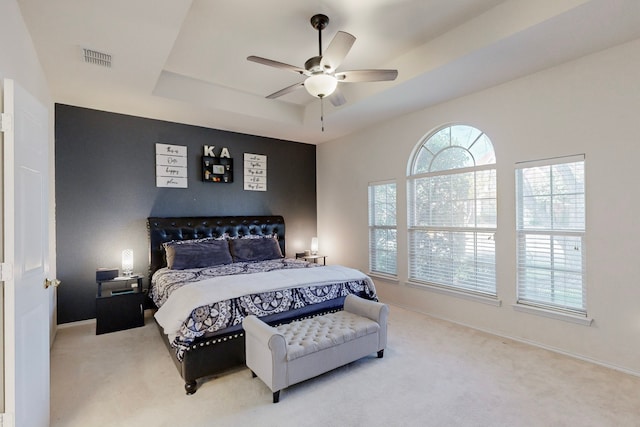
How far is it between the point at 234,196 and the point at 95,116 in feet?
7.15

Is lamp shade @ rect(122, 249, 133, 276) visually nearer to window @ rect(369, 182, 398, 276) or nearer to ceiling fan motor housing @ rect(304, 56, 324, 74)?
ceiling fan motor housing @ rect(304, 56, 324, 74)

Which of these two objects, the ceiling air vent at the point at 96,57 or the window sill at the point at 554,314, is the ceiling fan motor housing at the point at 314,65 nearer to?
the ceiling air vent at the point at 96,57

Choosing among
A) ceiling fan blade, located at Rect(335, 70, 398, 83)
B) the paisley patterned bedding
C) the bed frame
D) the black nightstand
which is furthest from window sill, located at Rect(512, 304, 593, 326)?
the black nightstand

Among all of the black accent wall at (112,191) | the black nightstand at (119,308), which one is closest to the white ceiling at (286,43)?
the black accent wall at (112,191)

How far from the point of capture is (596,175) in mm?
2977

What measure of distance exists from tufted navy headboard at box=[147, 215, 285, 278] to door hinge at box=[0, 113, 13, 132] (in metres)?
2.95

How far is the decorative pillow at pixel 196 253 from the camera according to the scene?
4.14 meters

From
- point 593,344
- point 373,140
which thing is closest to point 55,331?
point 373,140

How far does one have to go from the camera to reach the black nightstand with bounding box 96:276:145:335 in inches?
150

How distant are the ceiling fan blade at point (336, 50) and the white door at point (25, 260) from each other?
6.31 ft

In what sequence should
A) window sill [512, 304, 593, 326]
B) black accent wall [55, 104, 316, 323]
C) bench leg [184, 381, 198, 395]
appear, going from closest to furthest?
bench leg [184, 381, 198, 395], window sill [512, 304, 593, 326], black accent wall [55, 104, 316, 323]

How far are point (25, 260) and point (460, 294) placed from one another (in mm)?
4187

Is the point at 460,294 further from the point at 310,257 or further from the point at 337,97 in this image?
the point at 337,97

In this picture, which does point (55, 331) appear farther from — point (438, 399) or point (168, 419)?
point (438, 399)
